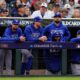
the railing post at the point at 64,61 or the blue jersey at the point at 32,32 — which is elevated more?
the blue jersey at the point at 32,32

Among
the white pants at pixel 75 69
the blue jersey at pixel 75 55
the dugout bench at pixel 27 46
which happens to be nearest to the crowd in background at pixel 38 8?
the dugout bench at pixel 27 46

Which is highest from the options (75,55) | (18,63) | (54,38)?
(54,38)

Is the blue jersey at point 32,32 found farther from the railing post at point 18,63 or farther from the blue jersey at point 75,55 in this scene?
the blue jersey at point 75,55

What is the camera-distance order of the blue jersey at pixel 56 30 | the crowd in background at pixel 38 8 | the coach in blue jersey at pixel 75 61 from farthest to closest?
the crowd in background at pixel 38 8 → the blue jersey at pixel 56 30 → the coach in blue jersey at pixel 75 61

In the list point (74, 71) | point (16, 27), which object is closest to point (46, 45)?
point (74, 71)

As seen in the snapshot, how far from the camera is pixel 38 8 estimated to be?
1215 centimetres

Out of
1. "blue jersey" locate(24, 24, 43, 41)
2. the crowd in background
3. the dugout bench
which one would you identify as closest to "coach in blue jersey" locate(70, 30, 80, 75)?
the dugout bench

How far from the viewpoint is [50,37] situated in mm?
9172

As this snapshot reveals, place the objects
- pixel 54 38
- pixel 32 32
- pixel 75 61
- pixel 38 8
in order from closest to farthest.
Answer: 1. pixel 75 61
2. pixel 54 38
3. pixel 32 32
4. pixel 38 8

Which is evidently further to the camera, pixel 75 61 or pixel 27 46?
pixel 75 61

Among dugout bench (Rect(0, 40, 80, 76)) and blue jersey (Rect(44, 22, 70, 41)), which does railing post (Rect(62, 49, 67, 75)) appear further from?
blue jersey (Rect(44, 22, 70, 41))

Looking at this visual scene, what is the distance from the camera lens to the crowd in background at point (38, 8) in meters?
11.5

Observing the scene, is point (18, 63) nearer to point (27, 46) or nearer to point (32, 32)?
point (27, 46)

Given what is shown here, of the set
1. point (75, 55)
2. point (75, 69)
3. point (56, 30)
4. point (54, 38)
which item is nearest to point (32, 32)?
point (56, 30)
